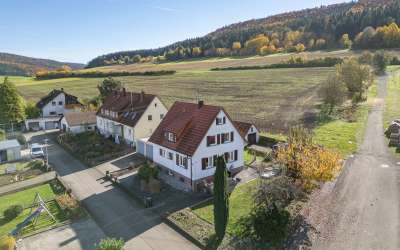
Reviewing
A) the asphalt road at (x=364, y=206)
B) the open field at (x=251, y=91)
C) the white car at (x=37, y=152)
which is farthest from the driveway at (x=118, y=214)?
the open field at (x=251, y=91)

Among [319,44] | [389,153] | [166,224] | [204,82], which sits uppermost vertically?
[319,44]

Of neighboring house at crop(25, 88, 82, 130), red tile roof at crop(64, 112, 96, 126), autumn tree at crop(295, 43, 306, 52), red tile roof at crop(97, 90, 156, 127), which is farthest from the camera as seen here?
autumn tree at crop(295, 43, 306, 52)

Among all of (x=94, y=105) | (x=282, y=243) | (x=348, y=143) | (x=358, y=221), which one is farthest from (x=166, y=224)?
(x=94, y=105)

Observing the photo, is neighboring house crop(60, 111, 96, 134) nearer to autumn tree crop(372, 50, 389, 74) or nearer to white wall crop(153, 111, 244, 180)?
white wall crop(153, 111, 244, 180)

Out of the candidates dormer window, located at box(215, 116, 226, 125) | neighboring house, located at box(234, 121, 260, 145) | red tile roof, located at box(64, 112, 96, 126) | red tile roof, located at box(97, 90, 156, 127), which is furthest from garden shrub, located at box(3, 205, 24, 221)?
red tile roof, located at box(64, 112, 96, 126)

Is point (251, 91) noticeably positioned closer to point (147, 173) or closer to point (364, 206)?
point (147, 173)

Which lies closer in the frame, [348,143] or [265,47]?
[348,143]

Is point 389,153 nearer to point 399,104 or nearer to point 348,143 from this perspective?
point 348,143
